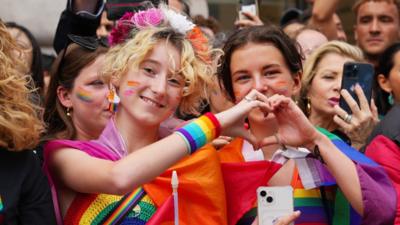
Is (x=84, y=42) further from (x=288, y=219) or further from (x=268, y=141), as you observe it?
(x=288, y=219)

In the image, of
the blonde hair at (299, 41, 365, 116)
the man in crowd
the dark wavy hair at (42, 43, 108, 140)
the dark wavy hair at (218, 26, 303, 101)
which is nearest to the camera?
the dark wavy hair at (218, 26, 303, 101)

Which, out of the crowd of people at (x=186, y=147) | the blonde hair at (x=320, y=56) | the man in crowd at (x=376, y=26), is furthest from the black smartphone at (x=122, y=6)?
the man in crowd at (x=376, y=26)

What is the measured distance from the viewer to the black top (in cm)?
275

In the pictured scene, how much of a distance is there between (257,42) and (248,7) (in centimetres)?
185

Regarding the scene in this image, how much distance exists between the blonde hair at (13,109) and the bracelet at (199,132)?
1.75 ft

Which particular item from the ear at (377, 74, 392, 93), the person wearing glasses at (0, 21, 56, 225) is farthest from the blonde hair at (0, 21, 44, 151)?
the ear at (377, 74, 392, 93)

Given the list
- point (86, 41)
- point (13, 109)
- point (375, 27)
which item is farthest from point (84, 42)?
point (375, 27)

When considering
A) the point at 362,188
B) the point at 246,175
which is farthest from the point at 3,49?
the point at 362,188

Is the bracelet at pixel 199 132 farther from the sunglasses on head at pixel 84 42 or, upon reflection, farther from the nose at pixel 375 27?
the nose at pixel 375 27

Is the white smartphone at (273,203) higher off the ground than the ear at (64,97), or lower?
lower

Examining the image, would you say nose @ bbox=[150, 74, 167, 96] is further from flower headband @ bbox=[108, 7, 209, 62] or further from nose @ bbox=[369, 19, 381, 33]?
nose @ bbox=[369, 19, 381, 33]

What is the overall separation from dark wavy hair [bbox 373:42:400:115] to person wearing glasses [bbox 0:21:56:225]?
240 centimetres

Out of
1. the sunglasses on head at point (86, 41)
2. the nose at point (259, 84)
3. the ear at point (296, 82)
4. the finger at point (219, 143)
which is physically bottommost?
the finger at point (219, 143)

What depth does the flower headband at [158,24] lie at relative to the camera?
3223mm
